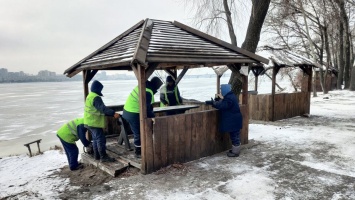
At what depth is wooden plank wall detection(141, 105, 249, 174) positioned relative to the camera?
536 cm

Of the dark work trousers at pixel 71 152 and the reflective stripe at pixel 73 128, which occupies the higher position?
the reflective stripe at pixel 73 128

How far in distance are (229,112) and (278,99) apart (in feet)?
19.3

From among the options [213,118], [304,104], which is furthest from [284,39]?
[213,118]

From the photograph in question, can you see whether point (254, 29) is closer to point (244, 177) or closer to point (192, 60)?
point (192, 60)

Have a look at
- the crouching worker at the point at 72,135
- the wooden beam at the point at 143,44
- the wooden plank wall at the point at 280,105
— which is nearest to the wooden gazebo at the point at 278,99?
the wooden plank wall at the point at 280,105

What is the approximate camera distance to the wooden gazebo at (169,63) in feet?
17.0

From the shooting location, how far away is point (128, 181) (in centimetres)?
499

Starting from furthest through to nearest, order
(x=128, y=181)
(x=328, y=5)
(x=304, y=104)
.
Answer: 1. (x=328, y=5)
2. (x=304, y=104)
3. (x=128, y=181)

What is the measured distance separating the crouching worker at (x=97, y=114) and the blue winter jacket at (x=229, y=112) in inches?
101

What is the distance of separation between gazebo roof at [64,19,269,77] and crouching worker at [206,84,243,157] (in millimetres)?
823

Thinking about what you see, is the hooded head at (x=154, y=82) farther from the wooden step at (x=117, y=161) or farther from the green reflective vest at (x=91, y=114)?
the wooden step at (x=117, y=161)

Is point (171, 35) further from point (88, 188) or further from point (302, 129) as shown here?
point (302, 129)

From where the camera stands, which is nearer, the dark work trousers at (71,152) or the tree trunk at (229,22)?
the dark work trousers at (71,152)

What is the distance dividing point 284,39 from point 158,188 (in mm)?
26312
